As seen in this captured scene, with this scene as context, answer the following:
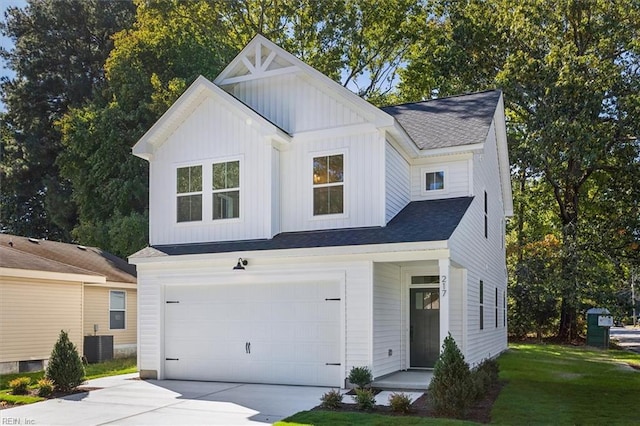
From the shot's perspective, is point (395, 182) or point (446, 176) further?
point (446, 176)

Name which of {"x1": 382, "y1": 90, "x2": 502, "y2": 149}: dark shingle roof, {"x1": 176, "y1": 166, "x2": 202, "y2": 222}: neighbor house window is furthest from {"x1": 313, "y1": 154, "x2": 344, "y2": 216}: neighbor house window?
{"x1": 176, "y1": 166, "x2": 202, "y2": 222}: neighbor house window

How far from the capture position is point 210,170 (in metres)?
14.4

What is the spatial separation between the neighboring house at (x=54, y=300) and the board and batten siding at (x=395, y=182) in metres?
10.0

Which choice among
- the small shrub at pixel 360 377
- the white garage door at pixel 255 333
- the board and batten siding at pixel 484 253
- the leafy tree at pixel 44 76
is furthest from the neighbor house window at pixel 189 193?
the leafy tree at pixel 44 76

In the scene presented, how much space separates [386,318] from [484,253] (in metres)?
4.85

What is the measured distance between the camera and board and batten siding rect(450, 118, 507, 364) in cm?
1372

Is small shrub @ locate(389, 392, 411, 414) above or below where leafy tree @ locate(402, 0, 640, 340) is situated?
below

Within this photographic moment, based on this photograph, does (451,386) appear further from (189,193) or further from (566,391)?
(189,193)

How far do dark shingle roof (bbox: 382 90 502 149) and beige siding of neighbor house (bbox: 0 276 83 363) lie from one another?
11.3m

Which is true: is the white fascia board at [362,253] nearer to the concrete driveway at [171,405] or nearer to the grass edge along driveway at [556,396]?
the concrete driveway at [171,405]

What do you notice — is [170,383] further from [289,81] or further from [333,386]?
[289,81]

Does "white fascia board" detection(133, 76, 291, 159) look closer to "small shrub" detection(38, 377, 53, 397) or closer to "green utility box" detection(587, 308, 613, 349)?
"small shrub" detection(38, 377, 53, 397)

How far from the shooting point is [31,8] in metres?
36.2

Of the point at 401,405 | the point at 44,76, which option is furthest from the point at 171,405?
the point at 44,76
